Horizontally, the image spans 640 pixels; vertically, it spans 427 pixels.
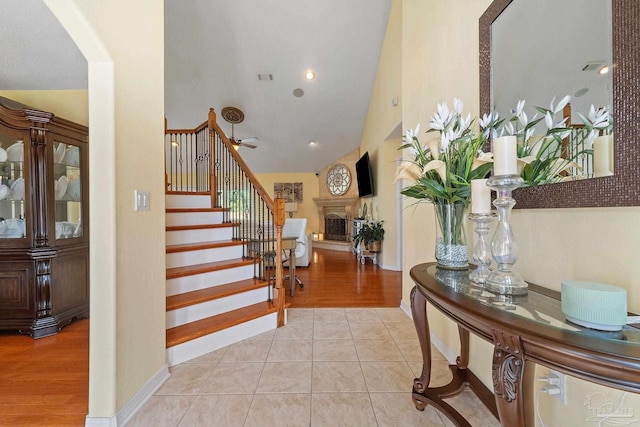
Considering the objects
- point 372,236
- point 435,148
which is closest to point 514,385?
point 435,148

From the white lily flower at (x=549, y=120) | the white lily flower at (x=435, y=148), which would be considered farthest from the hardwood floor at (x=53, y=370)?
the white lily flower at (x=549, y=120)

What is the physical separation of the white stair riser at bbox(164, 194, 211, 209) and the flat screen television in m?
3.58

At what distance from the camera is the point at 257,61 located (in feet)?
16.1

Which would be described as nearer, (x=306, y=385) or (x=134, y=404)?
(x=134, y=404)

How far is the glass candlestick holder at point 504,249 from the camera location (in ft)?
3.18

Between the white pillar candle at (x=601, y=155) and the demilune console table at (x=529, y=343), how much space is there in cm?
48

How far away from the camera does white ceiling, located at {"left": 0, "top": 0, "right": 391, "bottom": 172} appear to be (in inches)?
102

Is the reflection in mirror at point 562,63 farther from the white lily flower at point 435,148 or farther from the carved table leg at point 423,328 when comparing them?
the carved table leg at point 423,328

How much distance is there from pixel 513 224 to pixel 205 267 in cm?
252

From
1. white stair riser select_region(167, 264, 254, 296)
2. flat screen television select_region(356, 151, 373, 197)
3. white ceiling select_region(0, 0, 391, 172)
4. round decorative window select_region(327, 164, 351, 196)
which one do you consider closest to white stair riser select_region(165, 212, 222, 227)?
white stair riser select_region(167, 264, 254, 296)

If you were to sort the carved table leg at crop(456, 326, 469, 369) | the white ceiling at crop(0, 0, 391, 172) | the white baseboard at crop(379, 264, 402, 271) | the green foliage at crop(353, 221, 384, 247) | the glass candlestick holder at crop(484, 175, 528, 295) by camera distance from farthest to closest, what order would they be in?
the green foliage at crop(353, 221, 384, 247)
the white baseboard at crop(379, 264, 402, 271)
the white ceiling at crop(0, 0, 391, 172)
the carved table leg at crop(456, 326, 469, 369)
the glass candlestick holder at crop(484, 175, 528, 295)

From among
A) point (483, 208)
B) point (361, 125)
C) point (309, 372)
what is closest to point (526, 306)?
point (483, 208)

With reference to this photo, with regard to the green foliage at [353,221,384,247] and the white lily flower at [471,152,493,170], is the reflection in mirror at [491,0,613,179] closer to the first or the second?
the white lily flower at [471,152,493,170]

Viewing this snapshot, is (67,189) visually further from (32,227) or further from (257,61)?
(257,61)
